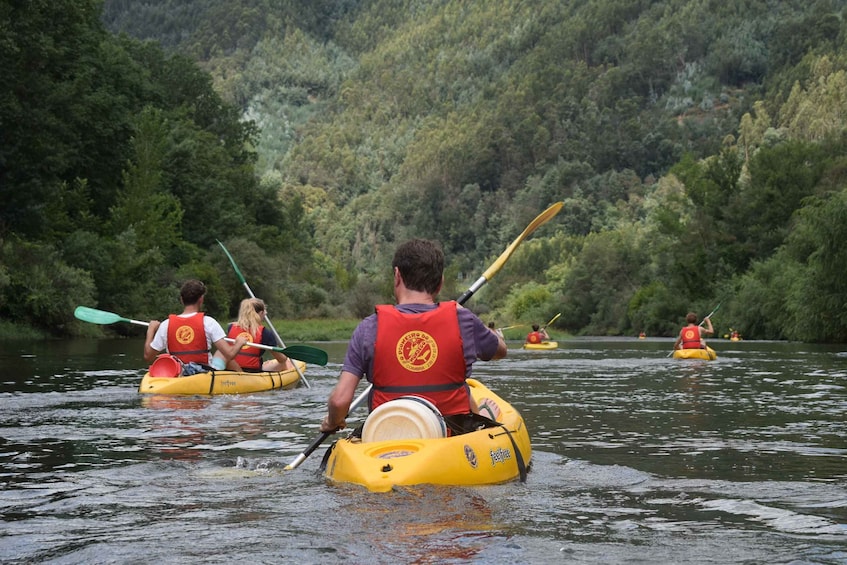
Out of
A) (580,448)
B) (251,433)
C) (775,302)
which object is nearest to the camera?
(580,448)

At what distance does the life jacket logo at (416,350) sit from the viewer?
7695 mm

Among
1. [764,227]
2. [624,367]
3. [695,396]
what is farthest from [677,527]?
[764,227]

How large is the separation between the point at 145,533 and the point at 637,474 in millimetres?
3720

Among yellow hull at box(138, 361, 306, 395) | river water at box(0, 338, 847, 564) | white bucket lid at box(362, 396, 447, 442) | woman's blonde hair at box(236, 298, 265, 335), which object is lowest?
river water at box(0, 338, 847, 564)

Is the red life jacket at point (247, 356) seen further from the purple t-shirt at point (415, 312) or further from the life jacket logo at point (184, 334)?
the purple t-shirt at point (415, 312)

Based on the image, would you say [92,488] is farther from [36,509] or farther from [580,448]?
[580,448]

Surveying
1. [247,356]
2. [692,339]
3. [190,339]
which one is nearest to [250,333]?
[247,356]

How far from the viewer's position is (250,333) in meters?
16.6

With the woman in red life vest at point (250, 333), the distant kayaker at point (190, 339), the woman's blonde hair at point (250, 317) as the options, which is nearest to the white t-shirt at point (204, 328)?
the distant kayaker at point (190, 339)

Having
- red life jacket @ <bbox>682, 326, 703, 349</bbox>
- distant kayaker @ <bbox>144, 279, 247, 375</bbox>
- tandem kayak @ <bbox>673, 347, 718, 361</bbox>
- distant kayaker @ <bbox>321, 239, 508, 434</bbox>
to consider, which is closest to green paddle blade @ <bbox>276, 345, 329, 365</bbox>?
distant kayaker @ <bbox>144, 279, 247, 375</bbox>

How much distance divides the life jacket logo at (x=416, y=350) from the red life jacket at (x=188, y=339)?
309 inches

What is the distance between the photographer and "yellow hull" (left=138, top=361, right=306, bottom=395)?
50.9ft

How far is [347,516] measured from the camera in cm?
661

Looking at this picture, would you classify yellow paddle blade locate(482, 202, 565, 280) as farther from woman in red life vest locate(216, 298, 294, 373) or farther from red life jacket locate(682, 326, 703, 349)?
red life jacket locate(682, 326, 703, 349)
